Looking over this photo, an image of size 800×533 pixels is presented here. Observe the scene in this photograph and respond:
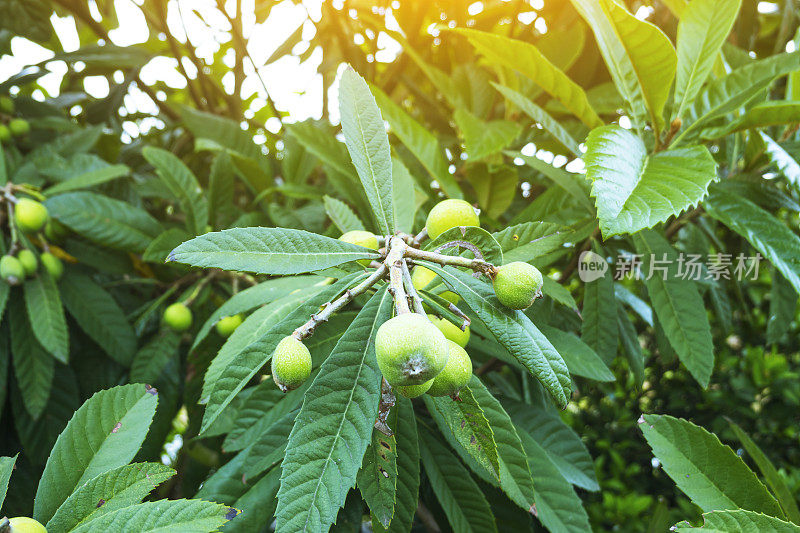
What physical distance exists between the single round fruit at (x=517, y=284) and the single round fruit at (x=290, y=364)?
0.87 ft

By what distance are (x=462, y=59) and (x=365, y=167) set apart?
1342 millimetres

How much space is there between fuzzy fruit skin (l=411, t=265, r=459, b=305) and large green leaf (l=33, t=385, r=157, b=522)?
1.56ft

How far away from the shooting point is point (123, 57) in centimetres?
197

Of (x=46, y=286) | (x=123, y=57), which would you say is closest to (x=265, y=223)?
(x=46, y=286)

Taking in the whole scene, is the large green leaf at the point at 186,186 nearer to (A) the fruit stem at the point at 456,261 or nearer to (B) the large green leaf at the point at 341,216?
(B) the large green leaf at the point at 341,216

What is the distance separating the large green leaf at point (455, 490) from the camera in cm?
97

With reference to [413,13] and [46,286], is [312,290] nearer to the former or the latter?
[46,286]

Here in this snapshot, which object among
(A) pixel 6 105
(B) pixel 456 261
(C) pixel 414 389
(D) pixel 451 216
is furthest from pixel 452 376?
(A) pixel 6 105

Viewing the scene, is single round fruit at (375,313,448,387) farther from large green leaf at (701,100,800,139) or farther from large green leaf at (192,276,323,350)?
large green leaf at (701,100,800,139)

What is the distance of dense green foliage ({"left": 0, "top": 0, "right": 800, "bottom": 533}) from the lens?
2.33ft

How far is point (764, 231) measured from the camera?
3.40ft

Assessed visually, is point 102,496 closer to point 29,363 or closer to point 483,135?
point 29,363

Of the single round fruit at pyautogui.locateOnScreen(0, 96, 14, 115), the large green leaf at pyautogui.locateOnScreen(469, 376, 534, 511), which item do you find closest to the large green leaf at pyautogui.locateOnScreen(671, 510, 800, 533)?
the large green leaf at pyautogui.locateOnScreen(469, 376, 534, 511)

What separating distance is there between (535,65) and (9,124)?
1.79 metres
